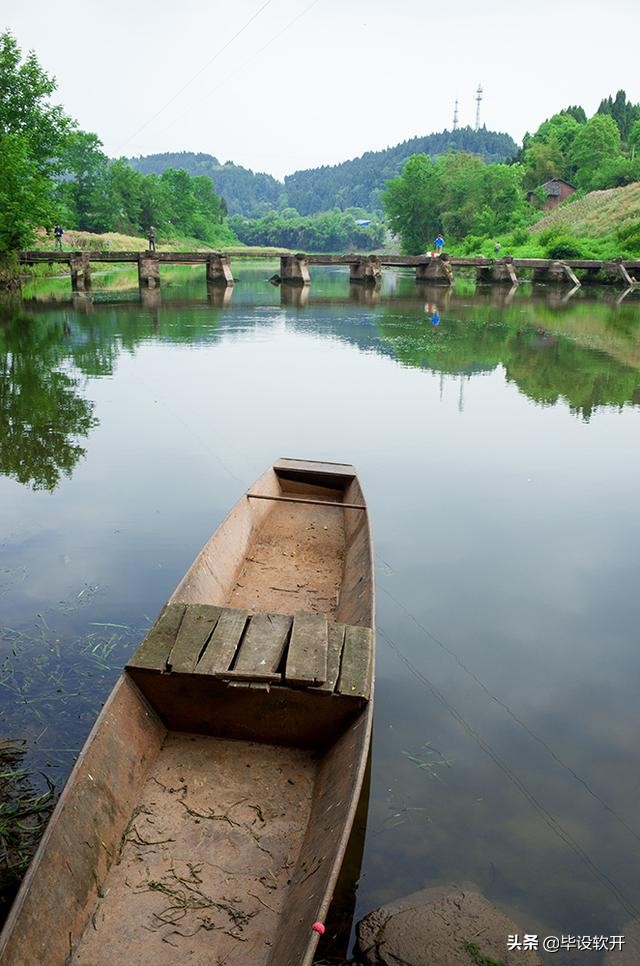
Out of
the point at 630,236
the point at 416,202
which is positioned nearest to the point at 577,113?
the point at 416,202

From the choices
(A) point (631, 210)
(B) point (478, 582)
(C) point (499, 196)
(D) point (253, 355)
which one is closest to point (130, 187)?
(C) point (499, 196)

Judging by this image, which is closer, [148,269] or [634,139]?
[148,269]

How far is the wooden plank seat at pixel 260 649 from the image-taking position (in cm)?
446

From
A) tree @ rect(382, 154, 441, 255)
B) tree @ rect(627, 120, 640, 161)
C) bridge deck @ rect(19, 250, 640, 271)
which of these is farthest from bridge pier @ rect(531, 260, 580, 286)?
tree @ rect(627, 120, 640, 161)

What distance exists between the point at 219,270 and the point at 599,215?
116 ft

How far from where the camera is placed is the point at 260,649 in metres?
4.73

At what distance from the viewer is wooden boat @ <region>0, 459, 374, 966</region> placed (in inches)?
126

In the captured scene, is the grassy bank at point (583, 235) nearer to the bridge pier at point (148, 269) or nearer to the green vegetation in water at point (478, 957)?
the bridge pier at point (148, 269)

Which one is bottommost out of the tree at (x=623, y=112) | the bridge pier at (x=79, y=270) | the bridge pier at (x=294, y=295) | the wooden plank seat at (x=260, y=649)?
the wooden plank seat at (x=260, y=649)

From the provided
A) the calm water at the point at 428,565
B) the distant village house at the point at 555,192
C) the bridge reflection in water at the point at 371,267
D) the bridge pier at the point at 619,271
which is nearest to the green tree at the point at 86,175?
the bridge reflection in water at the point at 371,267

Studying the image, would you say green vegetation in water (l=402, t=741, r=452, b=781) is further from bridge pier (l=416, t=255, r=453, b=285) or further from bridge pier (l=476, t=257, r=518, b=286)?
bridge pier (l=416, t=255, r=453, b=285)

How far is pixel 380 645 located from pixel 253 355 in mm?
15882

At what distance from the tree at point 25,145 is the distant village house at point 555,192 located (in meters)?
63.5

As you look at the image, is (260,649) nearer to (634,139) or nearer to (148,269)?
(148,269)
